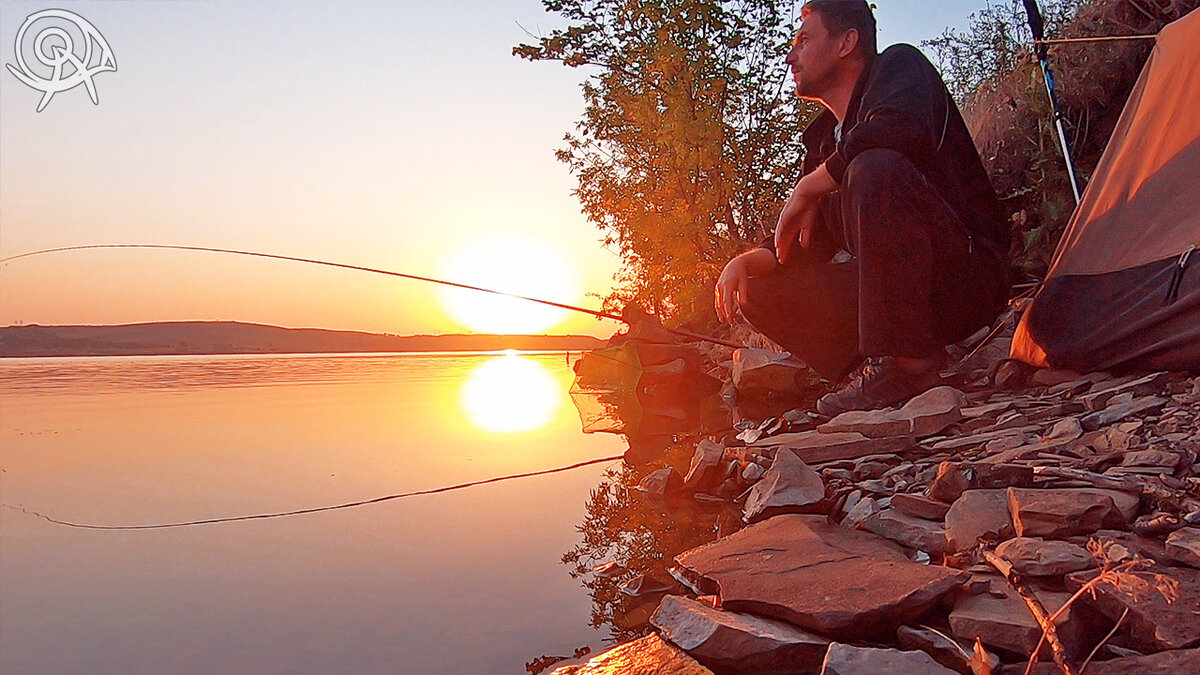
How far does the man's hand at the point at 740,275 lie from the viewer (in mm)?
2959

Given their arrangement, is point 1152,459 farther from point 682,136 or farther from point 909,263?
point 682,136

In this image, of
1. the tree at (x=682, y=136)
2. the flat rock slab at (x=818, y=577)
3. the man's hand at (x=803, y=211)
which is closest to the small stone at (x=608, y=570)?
the flat rock slab at (x=818, y=577)

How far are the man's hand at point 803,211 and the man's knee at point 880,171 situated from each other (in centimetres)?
16

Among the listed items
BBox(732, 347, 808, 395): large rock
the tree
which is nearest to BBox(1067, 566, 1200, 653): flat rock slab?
BBox(732, 347, 808, 395): large rock

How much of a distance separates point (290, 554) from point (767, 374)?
3133 mm

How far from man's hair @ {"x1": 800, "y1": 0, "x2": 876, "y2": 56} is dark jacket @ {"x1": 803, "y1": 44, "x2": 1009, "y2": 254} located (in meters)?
0.08

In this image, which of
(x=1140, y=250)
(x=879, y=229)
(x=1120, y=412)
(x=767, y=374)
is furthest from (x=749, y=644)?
(x=767, y=374)

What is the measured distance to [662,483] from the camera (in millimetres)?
2148

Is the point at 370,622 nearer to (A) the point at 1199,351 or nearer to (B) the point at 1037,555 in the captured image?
(B) the point at 1037,555

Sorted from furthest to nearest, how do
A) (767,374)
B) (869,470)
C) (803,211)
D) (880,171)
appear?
(767,374) < (803,211) < (880,171) < (869,470)

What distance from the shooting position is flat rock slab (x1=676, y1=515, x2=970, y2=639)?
1.04 metres

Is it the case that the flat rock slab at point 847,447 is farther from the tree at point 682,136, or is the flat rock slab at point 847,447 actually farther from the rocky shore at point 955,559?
the tree at point 682,136

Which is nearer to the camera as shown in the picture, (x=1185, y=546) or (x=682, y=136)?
(x=1185, y=546)

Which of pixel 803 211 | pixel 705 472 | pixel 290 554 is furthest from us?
pixel 803 211
